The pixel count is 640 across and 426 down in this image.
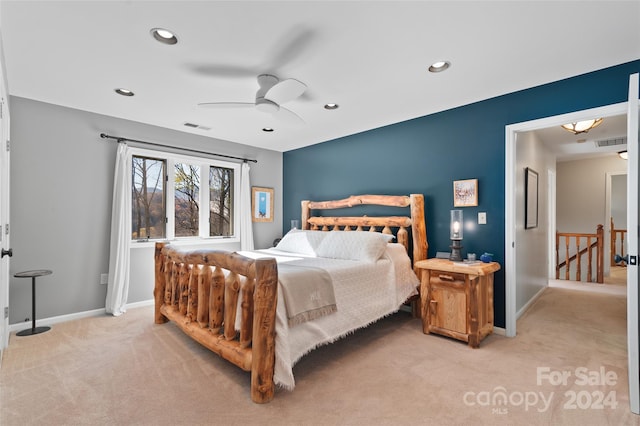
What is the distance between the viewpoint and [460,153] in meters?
3.54

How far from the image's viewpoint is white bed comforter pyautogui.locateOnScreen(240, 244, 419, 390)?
210 centimetres

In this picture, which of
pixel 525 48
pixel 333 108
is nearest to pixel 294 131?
pixel 333 108

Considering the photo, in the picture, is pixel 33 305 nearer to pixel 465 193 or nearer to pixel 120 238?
pixel 120 238

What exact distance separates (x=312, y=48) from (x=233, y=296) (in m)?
1.90

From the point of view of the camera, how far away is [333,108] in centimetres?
361

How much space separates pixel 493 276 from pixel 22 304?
4846mm

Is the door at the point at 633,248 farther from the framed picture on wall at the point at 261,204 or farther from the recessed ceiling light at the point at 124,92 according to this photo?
the framed picture on wall at the point at 261,204

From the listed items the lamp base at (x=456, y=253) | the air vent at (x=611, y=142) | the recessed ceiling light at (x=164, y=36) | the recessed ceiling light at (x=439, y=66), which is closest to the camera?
the recessed ceiling light at (x=164, y=36)

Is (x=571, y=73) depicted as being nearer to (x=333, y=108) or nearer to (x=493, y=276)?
(x=493, y=276)

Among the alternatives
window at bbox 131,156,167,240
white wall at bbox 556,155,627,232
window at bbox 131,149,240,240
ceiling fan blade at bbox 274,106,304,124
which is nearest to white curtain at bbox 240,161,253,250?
window at bbox 131,149,240,240

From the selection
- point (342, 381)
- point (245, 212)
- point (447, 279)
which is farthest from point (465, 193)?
point (245, 212)

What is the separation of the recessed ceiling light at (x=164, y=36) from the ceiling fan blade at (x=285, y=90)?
2.41ft

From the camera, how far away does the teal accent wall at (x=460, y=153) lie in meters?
2.80

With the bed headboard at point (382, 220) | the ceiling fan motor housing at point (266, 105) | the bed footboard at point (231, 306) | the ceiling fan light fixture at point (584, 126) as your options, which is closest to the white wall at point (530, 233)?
the ceiling fan light fixture at point (584, 126)
